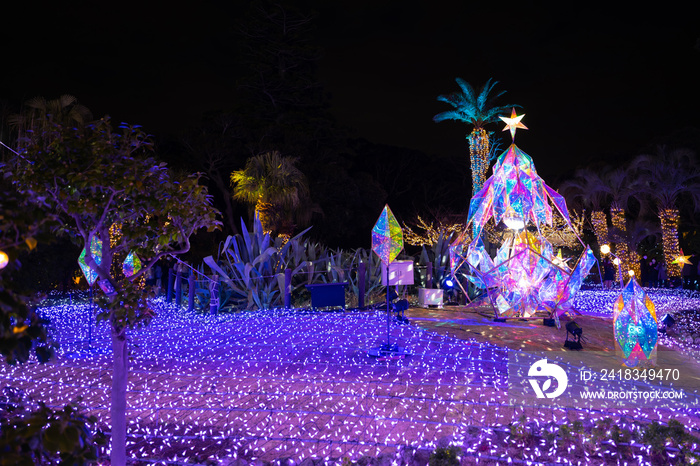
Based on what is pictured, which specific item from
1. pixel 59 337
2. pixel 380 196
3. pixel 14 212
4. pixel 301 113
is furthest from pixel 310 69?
pixel 14 212

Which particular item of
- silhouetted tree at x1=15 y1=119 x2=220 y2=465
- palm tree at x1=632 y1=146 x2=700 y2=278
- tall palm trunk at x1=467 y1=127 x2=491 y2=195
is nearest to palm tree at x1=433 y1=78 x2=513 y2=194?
tall palm trunk at x1=467 y1=127 x2=491 y2=195

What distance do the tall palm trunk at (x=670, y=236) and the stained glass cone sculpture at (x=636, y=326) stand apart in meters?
13.7

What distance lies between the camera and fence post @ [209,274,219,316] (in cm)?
1005

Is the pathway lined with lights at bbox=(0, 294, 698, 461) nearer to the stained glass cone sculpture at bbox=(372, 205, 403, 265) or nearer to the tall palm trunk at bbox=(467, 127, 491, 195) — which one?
the stained glass cone sculpture at bbox=(372, 205, 403, 265)

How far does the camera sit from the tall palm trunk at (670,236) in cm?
1672

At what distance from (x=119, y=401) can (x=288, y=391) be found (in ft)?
6.18

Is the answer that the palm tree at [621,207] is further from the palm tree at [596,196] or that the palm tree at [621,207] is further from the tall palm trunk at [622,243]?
the palm tree at [596,196]

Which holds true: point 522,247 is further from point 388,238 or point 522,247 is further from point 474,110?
point 474,110

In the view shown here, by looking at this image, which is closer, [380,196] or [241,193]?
[241,193]

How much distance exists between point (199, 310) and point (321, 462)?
26.3 ft

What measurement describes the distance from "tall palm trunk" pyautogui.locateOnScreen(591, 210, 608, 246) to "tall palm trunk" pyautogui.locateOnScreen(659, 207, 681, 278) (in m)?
2.22

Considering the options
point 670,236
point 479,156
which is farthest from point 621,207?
point 479,156

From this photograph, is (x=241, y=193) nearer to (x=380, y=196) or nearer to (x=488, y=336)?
(x=380, y=196)

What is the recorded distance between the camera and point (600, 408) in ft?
13.4
